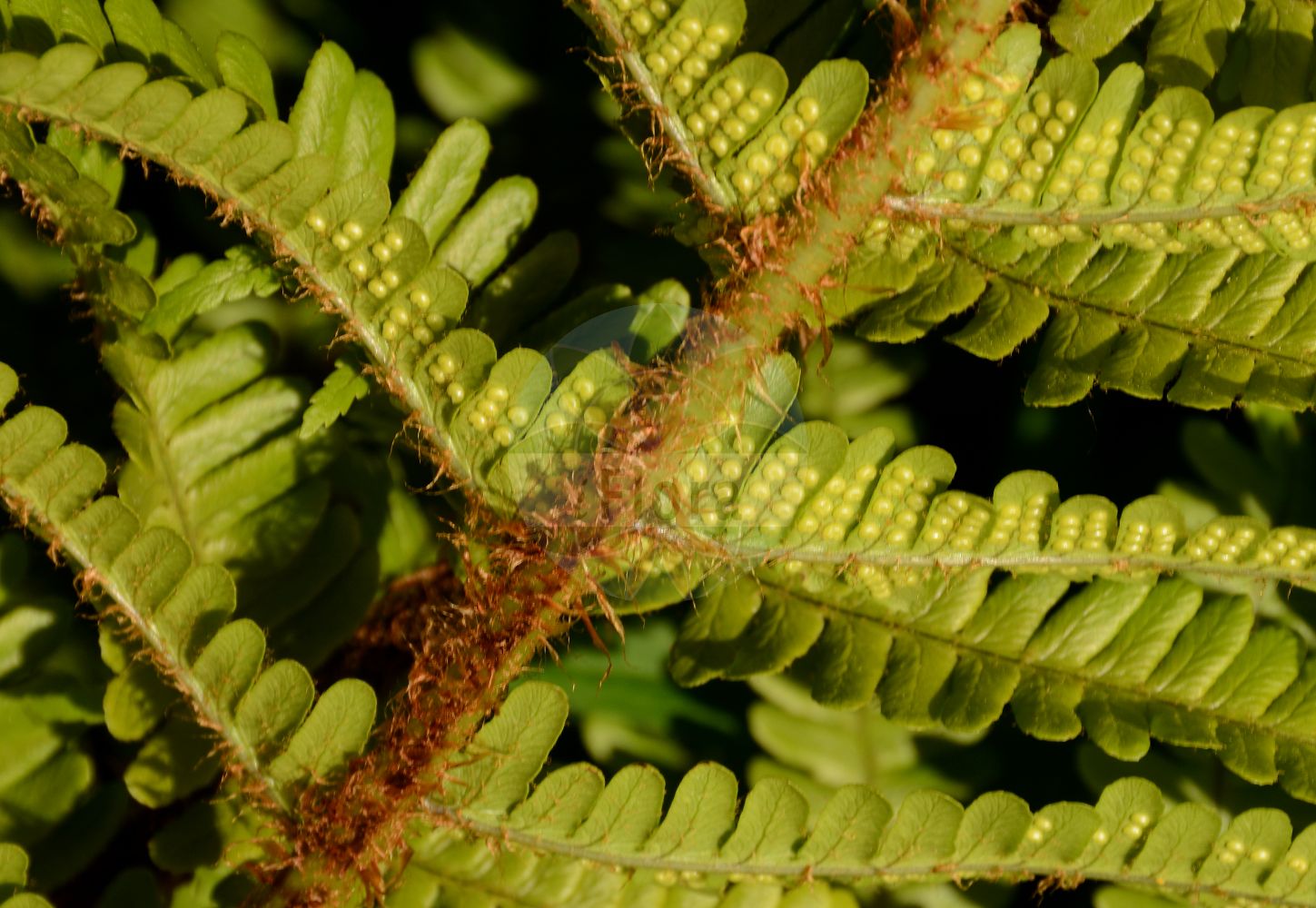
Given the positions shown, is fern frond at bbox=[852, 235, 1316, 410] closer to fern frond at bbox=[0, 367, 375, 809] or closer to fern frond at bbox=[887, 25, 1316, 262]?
fern frond at bbox=[887, 25, 1316, 262]

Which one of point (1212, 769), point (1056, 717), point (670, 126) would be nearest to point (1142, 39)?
point (670, 126)

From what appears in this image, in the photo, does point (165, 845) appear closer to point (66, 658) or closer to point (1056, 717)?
point (66, 658)

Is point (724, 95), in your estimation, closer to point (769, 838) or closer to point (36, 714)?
point (769, 838)

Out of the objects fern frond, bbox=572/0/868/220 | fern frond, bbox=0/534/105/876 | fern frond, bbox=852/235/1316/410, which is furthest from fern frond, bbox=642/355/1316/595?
fern frond, bbox=0/534/105/876

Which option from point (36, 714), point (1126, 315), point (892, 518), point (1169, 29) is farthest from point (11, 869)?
point (1169, 29)

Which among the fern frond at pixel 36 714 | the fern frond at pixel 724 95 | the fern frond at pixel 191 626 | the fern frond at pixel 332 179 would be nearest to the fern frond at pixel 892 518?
the fern frond at pixel 724 95
